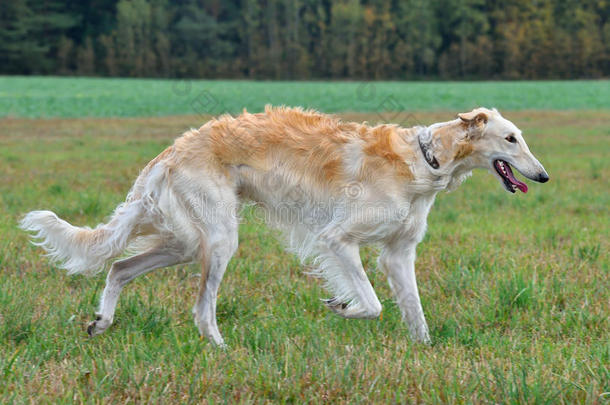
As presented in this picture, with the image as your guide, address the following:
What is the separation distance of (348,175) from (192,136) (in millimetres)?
1062

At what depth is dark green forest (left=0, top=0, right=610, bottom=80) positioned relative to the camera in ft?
214

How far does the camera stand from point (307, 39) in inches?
2746

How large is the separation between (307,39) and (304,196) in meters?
67.0

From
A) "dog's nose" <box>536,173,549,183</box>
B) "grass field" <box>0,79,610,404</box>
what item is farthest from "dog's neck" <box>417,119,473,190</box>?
"grass field" <box>0,79,610,404</box>

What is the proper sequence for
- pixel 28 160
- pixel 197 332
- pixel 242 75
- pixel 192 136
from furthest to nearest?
1. pixel 242 75
2. pixel 28 160
3. pixel 192 136
4. pixel 197 332

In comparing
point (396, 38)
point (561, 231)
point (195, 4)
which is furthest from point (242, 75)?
point (561, 231)

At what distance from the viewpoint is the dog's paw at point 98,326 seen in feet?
14.2

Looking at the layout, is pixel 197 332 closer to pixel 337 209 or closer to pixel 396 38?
pixel 337 209

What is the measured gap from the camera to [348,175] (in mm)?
4613

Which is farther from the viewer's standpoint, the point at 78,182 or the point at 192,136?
the point at 78,182

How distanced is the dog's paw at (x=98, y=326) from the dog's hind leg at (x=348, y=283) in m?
1.38

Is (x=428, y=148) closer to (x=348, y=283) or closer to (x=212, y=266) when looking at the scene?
(x=348, y=283)

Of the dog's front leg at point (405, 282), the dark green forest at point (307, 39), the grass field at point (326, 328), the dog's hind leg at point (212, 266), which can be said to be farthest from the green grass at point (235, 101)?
the dark green forest at point (307, 39)

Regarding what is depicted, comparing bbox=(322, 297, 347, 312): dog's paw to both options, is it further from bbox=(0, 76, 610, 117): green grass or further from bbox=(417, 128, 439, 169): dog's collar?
bbox=(0, 76, 610, 117): green grass
